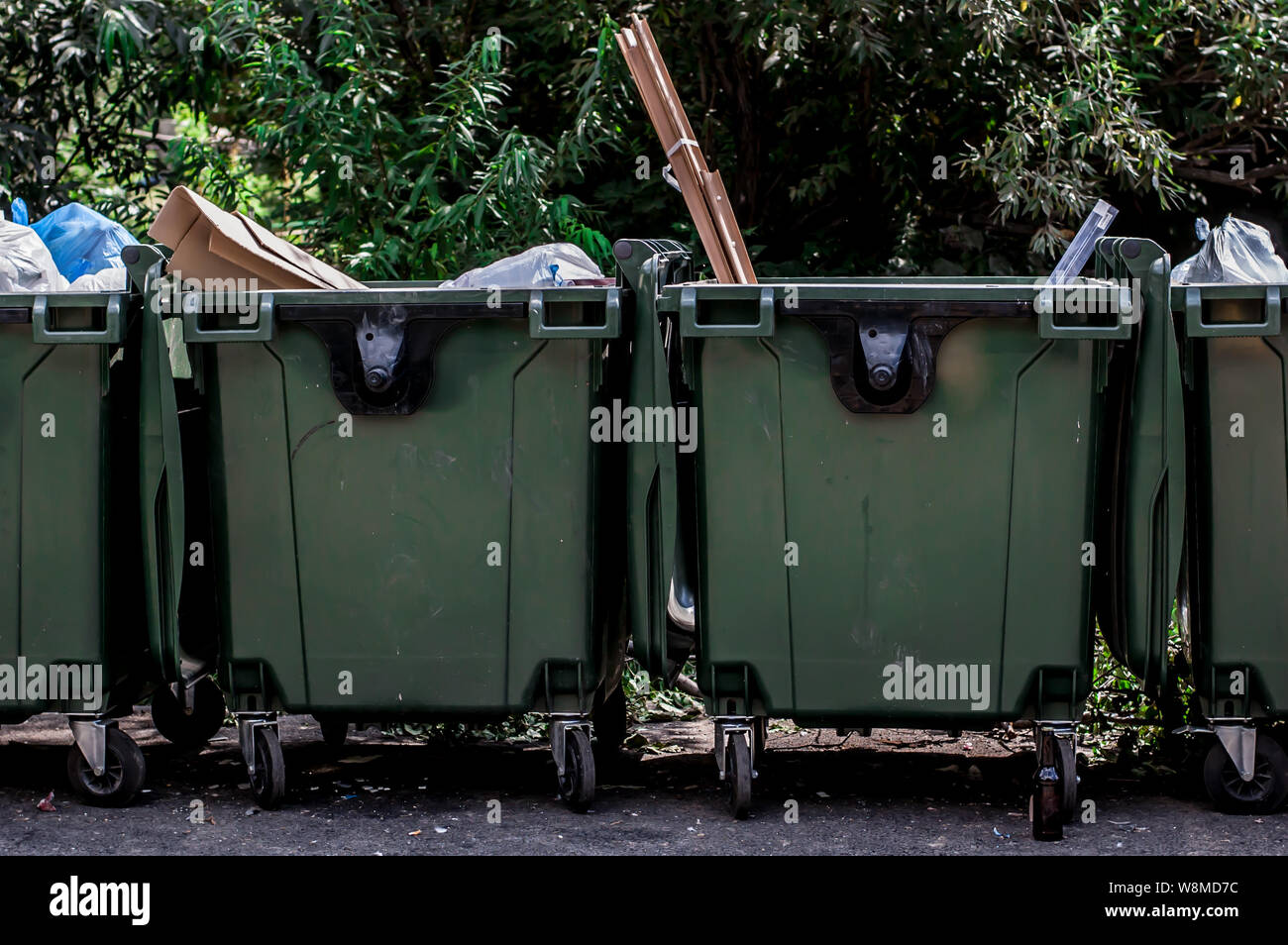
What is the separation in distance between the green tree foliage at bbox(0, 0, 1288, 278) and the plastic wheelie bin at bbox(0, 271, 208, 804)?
1.86 metres

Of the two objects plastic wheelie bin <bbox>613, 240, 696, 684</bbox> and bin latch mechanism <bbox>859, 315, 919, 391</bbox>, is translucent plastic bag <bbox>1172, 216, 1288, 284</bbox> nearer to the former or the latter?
bin latch mechanism <bbox>859, 315, 919, 391</bbox>

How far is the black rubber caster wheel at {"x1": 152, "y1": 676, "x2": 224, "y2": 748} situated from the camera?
13.7 feet

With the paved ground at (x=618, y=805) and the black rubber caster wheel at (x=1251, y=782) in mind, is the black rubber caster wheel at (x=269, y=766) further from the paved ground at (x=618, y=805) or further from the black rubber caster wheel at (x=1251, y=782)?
the black rubber caster wheel at (x=1251, y=782)

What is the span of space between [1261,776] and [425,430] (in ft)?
7.26

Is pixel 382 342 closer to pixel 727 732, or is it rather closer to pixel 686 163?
pixel 686 163

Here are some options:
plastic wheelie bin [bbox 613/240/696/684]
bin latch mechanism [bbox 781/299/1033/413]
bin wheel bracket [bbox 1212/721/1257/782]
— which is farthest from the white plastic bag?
bin wheel bracket [bbox 1212/721/1257/782]

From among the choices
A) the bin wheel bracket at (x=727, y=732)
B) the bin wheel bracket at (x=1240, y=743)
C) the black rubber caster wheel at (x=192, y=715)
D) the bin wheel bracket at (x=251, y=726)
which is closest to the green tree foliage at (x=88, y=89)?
the black rubber caster wheel at (x=192, y=715)

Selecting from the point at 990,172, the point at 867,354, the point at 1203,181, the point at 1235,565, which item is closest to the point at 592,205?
the point at 990,172

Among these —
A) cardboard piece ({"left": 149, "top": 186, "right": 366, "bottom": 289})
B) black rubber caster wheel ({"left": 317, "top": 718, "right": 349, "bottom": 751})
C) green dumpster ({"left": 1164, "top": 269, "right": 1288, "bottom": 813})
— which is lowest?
black rubber caster wheel ({"left": 317, "top": 718, "right": 349, "bottom": 751})

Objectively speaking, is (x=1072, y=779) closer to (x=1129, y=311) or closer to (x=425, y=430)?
(x=1129, y=311)

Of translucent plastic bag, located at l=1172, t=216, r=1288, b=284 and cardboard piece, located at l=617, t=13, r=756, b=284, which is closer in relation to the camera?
translucent plastic bag, located at l=1172, t=216, r=1288, b=284

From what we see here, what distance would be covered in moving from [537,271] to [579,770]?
4.21 ft

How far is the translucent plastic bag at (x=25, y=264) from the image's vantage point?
3.59 m

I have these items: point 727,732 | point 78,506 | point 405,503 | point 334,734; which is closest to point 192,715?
point 334,734
